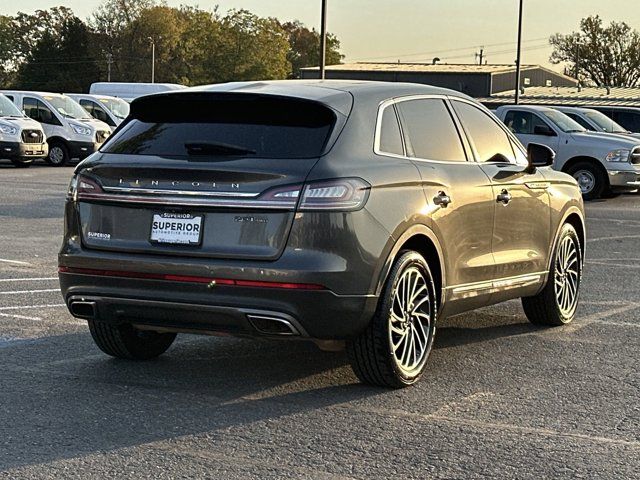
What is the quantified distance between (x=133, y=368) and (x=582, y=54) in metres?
99.7

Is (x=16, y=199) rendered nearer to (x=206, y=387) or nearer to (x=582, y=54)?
(x=206, y=387)

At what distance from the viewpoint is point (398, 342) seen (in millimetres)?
6469

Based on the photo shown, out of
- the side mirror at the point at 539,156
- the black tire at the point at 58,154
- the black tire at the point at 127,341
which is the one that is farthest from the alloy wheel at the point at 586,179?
the black tire at the point at 127,341

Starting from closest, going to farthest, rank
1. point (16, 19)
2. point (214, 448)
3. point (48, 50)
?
point (214, 448), point (48, 50), point (16, 19)

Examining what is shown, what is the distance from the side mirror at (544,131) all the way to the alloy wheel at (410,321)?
17.4 meters

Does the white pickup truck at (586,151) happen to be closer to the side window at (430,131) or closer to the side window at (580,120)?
the side window at (580,120)

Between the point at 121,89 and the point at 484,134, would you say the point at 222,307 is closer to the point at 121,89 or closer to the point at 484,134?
the point at 484,134

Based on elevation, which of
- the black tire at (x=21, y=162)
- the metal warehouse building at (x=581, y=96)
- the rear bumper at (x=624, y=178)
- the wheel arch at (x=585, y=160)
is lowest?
the black tire at (x=21, y=162)

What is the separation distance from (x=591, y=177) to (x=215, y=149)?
60.6 feet

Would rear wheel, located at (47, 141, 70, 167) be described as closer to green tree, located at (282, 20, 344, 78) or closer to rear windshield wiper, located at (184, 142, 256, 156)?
rear windshield wiper, located at (184, 142, 256, 156)

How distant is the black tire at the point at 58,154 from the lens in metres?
31.8

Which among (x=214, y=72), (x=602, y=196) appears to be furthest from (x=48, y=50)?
(x=602, y=196)

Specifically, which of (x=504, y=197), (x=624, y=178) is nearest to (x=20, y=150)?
(x=624, y=178)

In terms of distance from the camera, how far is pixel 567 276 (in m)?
8.77
